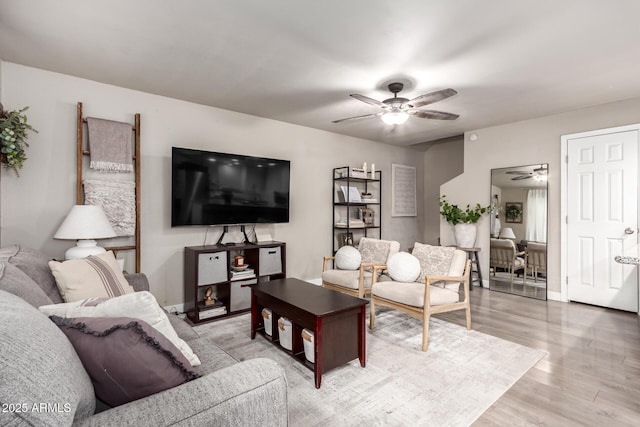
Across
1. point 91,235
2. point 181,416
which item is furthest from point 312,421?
point 91,235

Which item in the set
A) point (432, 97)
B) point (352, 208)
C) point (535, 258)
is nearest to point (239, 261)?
point (352, 208)

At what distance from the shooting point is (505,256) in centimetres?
475

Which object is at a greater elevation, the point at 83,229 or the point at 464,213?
the point at 464,213

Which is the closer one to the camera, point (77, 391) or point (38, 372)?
point (38, 372)

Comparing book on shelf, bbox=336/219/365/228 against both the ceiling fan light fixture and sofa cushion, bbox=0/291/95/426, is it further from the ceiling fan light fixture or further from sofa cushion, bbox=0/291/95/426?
sofa cushion, bbox=0/291/95/426

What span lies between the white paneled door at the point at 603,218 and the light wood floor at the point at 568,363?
27 centimetres

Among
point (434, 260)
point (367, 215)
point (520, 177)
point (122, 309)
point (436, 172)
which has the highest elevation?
point (436, 172)

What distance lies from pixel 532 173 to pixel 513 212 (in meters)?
0.58

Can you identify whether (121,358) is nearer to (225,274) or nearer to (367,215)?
(225,274)

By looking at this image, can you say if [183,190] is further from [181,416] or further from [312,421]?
[181,416]

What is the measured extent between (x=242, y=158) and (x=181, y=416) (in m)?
3.28

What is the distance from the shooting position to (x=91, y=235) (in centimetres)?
263

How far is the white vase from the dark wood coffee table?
304 cm

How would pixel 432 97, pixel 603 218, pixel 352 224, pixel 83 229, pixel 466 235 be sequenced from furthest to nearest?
pixel 352 224 < pixel 466 235 < pixel 603 218 < pixel 432 97 < pixel 83 229
